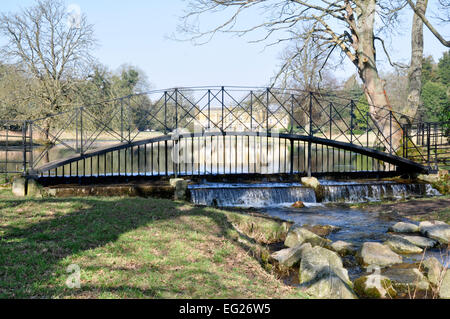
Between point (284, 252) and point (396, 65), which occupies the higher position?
point (396, 65)

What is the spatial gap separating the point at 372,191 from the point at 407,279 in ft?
29.8

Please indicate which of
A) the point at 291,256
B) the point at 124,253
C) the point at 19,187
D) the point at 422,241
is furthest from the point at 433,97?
the point at 124,253

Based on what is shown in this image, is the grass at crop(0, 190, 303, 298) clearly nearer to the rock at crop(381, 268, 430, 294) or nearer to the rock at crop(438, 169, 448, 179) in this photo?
the rock at crop(381, 268, 430, 294)

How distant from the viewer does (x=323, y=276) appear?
18.0ft

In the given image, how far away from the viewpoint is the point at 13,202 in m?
8.27

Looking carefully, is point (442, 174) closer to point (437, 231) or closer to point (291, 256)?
point (437, 231)

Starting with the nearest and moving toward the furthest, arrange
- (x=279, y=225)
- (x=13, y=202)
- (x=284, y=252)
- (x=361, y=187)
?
1. (x=284, y=252)
2. (x=13, y=202)
3. (x=279, y=225)
4. (x=361, y=187)

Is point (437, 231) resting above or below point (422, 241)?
above

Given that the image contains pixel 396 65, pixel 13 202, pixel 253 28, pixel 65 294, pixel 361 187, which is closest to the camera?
pixel 65 294

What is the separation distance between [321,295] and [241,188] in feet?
27.8

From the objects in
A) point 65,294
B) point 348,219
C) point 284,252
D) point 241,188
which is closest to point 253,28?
point 241,188

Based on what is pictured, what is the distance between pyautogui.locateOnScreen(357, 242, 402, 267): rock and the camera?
6.95 metres
